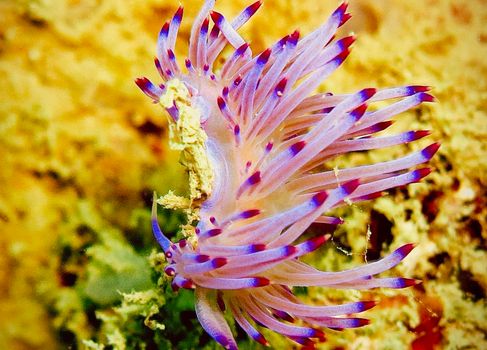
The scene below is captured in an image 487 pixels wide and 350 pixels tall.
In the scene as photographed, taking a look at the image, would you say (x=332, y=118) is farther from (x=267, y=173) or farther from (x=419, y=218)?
(x=419, y=218)

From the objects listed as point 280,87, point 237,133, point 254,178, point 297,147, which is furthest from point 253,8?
point 254,178

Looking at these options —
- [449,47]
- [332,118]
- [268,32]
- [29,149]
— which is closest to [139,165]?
[29,149]

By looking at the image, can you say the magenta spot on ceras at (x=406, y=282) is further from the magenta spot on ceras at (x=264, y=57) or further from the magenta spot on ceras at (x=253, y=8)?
the magenta spot on ceras at (x=253, y=8)

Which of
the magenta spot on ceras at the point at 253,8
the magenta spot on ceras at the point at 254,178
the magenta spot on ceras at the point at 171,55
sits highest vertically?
the magenta spot on ceras at the point at 253,8

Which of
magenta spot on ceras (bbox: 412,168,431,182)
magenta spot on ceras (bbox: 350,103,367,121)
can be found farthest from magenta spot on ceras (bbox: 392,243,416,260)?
magenta spot on ceras (bbox: 350,103,367,121)

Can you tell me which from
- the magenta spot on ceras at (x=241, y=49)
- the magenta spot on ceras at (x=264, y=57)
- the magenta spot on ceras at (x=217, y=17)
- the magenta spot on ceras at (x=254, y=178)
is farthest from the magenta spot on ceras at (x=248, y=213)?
the magenta spot on ceras at (x=217, y=17)

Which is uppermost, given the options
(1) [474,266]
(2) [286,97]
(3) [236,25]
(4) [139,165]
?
(3) [236,25]

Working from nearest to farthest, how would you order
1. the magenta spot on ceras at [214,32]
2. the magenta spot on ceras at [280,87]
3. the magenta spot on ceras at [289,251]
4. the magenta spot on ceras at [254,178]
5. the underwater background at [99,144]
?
the magenta spot on ceras at [289,251]
the magenta spot on ceras at [254,178]
the magenta spot on ceras at [280,87]
the magenta spot on ceras at [214,32]
the underwater background at [99,144]

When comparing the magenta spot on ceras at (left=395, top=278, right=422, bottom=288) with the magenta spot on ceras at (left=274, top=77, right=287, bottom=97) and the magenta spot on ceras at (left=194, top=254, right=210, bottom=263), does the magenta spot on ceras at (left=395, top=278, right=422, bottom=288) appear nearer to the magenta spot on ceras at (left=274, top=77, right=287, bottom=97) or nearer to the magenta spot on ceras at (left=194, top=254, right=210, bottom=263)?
the magenta spot on ceras at (left=194, top=254, right=210, bottom=263)

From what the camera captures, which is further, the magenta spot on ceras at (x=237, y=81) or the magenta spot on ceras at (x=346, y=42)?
the magenta spot on ceras at (x=237, y=81)
